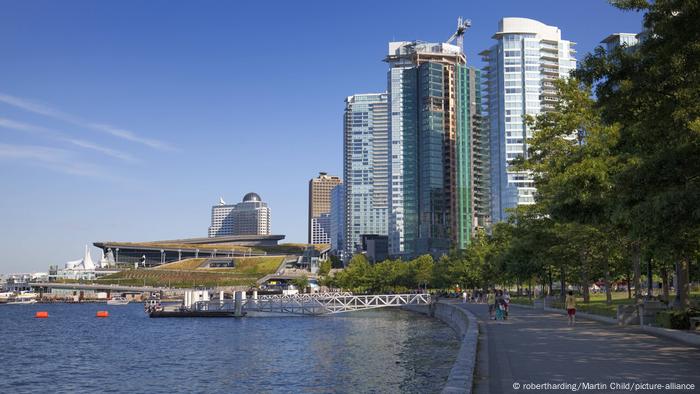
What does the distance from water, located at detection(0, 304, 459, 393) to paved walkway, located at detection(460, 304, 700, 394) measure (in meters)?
5.38

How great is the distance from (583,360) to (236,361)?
100 ft

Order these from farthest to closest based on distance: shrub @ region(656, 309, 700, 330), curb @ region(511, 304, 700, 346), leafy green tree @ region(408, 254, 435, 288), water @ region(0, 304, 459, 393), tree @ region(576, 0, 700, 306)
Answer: leafy green tree @ region(408, 254, 435, 288) → water @ region(0, 304, 459, 393) → shrub @ region(656, 309, 700, 330) → curb @ region(511, 304, 700, 346) → tree @ region(576, 0, 700, 306)

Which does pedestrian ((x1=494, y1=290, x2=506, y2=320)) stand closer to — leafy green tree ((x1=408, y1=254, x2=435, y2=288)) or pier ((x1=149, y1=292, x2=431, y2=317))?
pier ((x1=149, y1=292, x2=431, y2=317))

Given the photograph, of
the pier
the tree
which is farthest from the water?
the pier

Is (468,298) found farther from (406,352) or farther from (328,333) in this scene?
(406,352)

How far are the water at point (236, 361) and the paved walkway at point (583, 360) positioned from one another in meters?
5.38

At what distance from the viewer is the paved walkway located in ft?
57.8

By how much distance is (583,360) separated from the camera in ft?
71.2

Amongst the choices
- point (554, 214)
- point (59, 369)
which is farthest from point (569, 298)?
point (59, 369)

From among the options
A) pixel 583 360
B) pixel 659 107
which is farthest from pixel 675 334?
pixel 659 107

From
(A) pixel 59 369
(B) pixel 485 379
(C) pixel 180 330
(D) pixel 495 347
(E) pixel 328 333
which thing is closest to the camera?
(B) pixel 485 379

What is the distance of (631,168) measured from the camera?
76.7 ft

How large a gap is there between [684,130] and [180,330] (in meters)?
69.8

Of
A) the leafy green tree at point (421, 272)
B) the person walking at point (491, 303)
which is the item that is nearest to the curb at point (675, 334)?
the person walking at point (491, 303)
